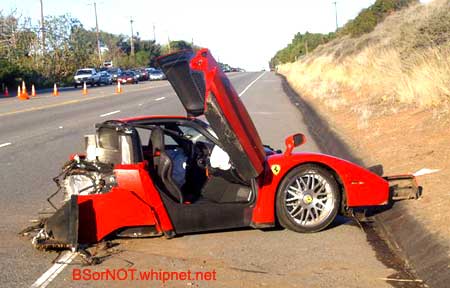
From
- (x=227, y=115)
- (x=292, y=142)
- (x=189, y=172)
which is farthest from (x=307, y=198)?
(x=227, y=115)

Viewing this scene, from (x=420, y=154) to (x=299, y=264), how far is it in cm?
501

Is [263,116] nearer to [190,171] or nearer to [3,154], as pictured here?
[3,154]

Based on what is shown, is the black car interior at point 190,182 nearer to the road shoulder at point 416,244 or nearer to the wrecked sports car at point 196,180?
the wrecked sports car at point 196,180

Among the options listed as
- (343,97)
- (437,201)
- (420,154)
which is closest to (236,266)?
(437,201)

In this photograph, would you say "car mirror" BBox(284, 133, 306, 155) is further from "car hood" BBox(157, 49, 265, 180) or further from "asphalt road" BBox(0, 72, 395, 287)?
"asphalt road" BBox(0, 72, 395, 287)

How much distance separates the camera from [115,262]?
259 inches

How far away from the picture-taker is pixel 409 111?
1667cm

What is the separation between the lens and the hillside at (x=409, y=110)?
890cm

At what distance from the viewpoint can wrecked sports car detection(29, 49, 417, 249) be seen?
6.75 meters

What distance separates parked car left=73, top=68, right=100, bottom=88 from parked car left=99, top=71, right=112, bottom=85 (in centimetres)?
100

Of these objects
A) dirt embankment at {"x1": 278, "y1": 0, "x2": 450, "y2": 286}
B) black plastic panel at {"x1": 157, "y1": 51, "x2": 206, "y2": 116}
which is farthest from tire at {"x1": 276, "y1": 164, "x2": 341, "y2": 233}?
black plastic panel at {"x1": 157, "y1": 51, "x2": 206, "y2": 116}

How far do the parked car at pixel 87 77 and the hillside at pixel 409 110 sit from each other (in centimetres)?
3497

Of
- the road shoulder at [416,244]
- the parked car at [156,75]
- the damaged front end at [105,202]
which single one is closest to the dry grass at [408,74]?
the road shoulder at [416,244]

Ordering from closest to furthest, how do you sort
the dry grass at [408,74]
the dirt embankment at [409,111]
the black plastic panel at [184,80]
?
the black plastic panel at [184,80] < the dirt embankment at [409,111] < the dry grass at [408,74]
